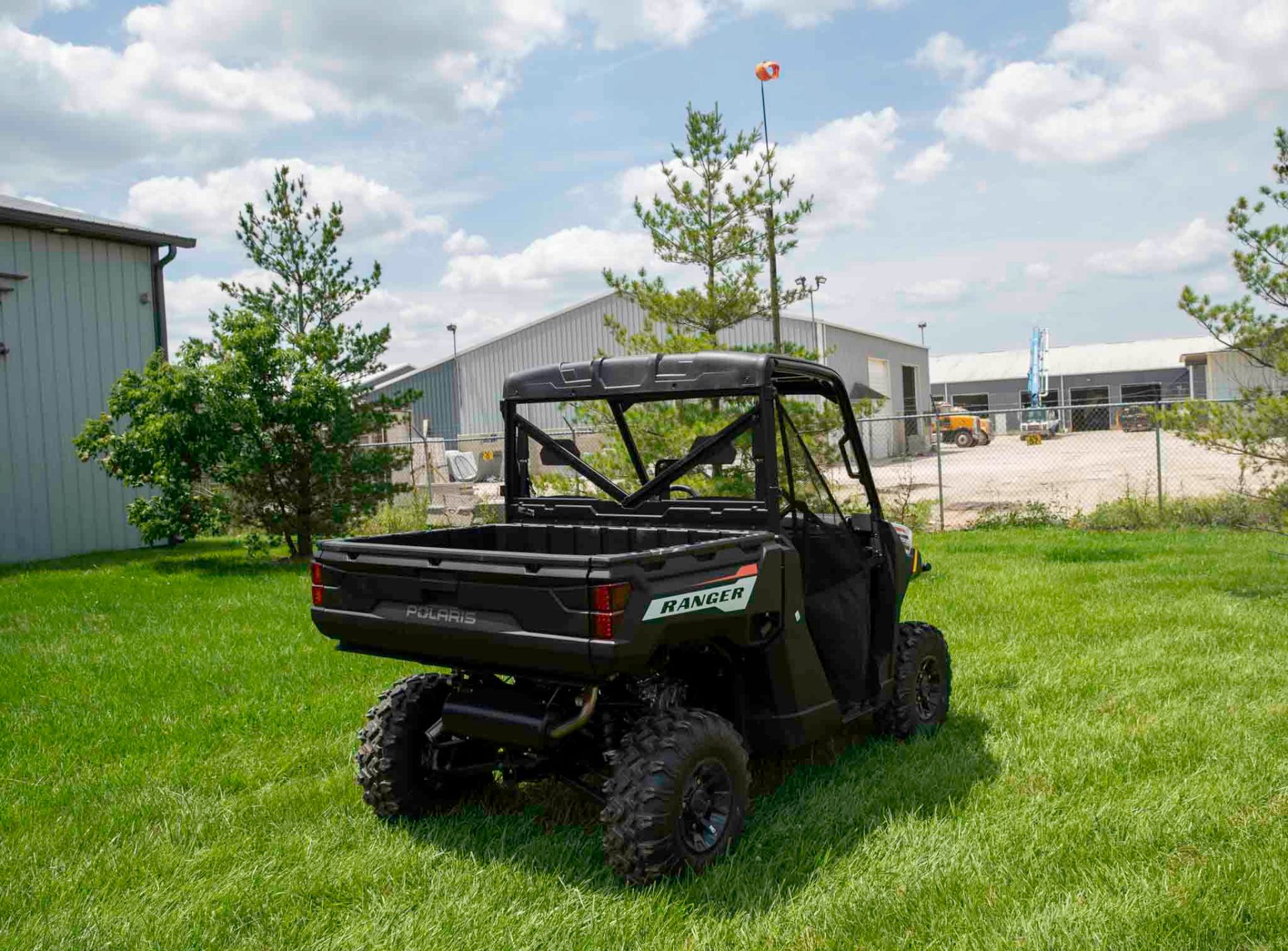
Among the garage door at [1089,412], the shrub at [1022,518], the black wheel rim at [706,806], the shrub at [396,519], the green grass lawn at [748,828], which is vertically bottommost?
the green grass lawn at [748,828]

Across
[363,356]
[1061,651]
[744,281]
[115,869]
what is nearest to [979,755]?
[1061,651]

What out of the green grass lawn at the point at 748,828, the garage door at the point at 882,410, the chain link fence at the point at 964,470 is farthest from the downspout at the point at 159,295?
the garage door at the point at 882,410

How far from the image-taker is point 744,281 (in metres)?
12.7

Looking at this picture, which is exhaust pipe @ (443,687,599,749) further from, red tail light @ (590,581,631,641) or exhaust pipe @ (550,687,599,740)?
red tail light @ (590,581,631,641)

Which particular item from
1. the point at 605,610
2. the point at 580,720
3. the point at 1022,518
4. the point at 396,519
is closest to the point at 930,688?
the point at 580,720

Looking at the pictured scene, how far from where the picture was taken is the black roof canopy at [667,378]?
14.4ft

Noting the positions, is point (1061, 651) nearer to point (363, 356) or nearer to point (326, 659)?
point (326, 659)

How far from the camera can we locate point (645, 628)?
12.2ft

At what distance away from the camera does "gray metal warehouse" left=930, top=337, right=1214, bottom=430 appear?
5347 cm

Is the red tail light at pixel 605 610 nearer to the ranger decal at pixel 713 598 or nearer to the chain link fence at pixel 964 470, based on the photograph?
the ranger decal at pixel 713 598

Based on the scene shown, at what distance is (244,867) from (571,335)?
3073 centimetres

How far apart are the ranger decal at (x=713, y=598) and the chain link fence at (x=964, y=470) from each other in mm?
1337

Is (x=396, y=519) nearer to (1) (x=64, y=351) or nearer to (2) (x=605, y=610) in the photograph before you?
(1) (x=64, y=351)

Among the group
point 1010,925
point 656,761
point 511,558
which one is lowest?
point 1010,925
